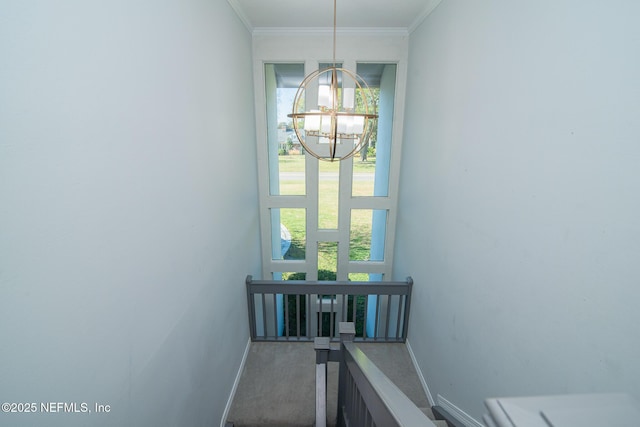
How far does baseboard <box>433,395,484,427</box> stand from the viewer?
1790mm

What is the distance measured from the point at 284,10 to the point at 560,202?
3.12 meters

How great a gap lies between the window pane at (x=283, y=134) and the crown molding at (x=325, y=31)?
14.7 inches

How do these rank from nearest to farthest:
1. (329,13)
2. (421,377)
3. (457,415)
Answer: (457,415), (421,377), (329,13)

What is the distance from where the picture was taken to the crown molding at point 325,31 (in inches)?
132

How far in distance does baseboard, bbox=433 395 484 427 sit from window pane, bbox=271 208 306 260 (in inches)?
102

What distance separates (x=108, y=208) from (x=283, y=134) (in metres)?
3.08

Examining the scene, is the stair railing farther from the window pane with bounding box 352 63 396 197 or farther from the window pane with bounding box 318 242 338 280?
the window pane with bounding box 352 63 396 197

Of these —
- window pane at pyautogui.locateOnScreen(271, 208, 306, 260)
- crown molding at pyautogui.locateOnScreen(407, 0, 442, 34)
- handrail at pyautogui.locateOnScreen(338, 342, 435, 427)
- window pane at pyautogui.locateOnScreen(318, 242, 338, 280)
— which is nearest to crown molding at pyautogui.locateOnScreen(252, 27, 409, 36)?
crown molding at pyautogui.locateOnScreen(407, 0, 442, 34)

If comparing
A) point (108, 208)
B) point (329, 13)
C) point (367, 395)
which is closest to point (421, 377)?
point (367, 395)

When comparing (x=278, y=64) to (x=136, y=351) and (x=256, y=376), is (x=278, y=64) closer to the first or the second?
(x=136, y=351)

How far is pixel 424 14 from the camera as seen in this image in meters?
2.80

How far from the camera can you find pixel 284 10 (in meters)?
2.89

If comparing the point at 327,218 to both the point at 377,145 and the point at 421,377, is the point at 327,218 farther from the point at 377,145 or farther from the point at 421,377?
the point at 421,377

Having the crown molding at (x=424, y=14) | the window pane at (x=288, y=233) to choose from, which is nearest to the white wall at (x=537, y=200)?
the crown molding at (x=424, y=14)
